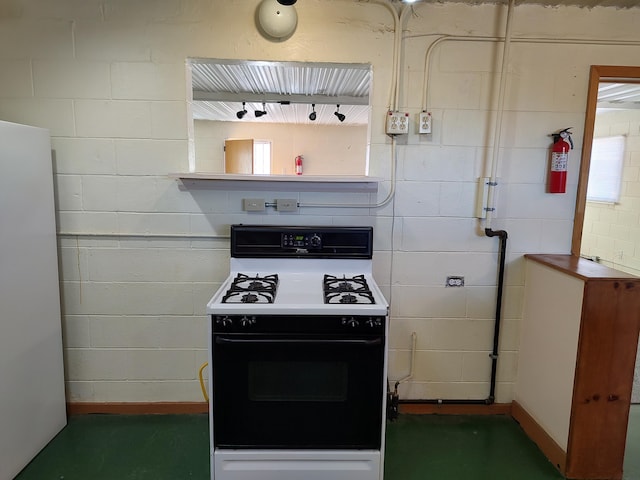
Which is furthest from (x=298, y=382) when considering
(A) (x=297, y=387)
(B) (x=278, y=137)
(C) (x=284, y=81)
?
(B) (x=278, y=137)

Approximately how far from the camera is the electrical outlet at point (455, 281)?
7.93ft

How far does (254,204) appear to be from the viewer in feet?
7.49

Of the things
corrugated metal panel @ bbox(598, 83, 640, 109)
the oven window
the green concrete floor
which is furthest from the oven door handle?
Answer: corrugated metal panel @ bbox(598, 83, 640, 109)

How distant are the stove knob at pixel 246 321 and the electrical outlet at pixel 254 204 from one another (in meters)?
0.79

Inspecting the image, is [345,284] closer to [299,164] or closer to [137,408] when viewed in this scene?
[137,408]

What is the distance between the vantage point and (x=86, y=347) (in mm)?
2391

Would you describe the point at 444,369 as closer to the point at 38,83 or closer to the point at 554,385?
the point at 554,385

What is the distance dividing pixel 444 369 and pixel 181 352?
163cm

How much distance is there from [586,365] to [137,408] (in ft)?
8.19

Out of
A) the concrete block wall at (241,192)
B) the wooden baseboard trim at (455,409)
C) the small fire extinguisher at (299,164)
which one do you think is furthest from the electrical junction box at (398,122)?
the small fire extinguisher at (299,164)

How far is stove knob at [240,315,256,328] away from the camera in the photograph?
168cm

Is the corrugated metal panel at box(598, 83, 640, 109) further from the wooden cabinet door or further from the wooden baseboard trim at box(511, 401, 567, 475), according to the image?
the wooden cabinet door

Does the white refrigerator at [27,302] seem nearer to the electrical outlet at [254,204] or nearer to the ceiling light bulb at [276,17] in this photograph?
the electrical outlet at [254,204]

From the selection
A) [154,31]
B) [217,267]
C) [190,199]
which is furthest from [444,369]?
[154,31]
